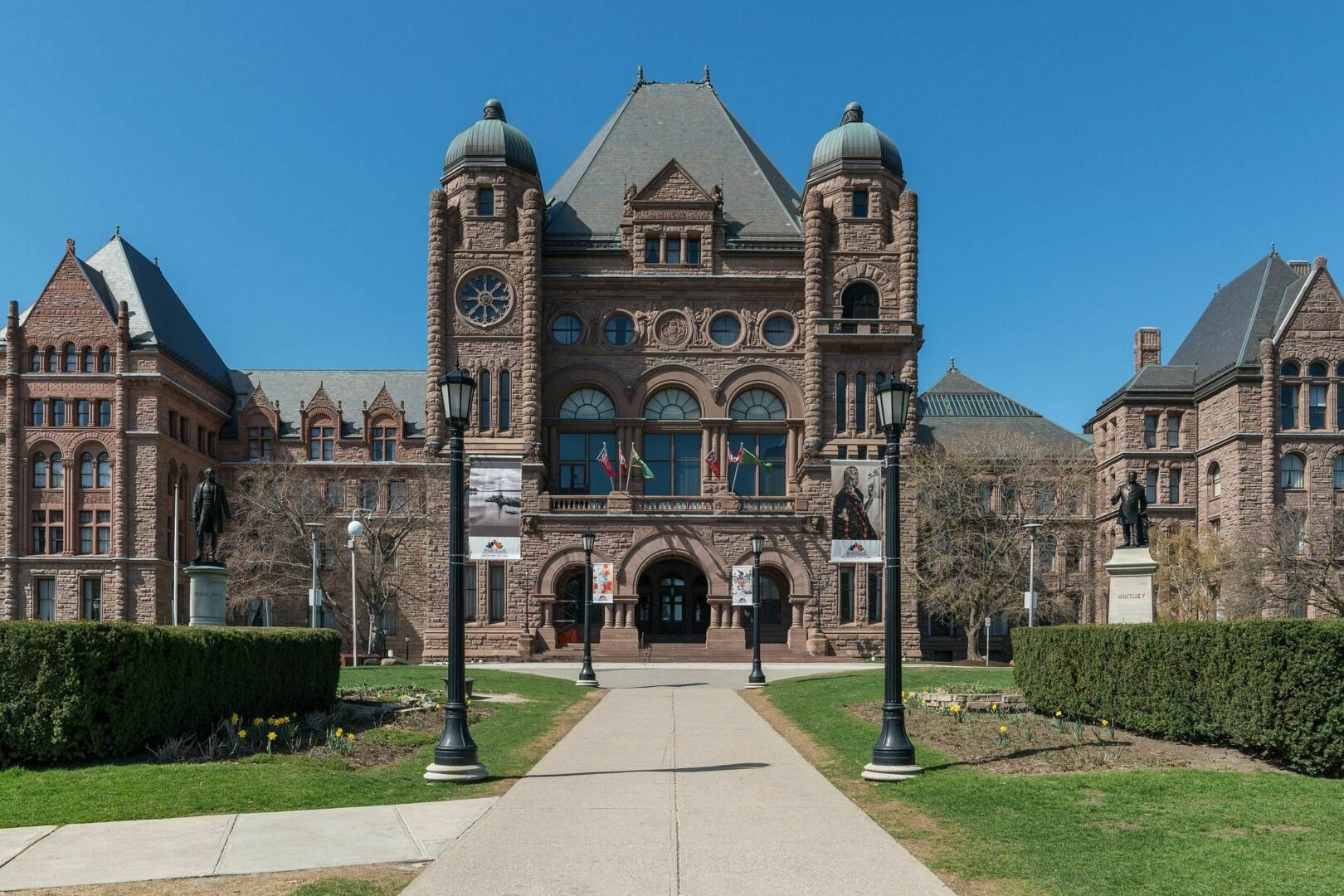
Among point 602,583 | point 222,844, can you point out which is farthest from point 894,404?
point 602,583

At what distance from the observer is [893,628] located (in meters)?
17.6

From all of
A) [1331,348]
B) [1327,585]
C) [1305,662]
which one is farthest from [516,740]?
[1331,348]

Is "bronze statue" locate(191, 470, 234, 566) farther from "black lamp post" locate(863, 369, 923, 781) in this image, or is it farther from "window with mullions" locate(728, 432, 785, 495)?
"window with mullions" locate(728, 432, 785, 495)

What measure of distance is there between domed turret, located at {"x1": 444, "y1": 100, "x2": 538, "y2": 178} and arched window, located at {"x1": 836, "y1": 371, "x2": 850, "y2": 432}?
1800 centimetres

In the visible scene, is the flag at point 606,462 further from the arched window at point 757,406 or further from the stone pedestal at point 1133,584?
the stone pedestal at point 1133,584

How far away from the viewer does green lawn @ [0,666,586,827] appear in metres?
13.7

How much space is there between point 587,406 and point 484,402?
5.26m

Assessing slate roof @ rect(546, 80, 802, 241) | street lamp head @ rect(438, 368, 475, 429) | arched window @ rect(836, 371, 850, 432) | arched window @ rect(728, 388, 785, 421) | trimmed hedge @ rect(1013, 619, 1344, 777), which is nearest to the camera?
trimmed hedge @ rect(1013, 619, 1344, 777)

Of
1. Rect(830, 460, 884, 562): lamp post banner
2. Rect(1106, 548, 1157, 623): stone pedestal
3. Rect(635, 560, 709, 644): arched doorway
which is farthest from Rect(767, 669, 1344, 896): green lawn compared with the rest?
Rect(635, 560, 709, 644): arched doorway

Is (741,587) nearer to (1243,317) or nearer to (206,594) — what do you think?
(206,594)

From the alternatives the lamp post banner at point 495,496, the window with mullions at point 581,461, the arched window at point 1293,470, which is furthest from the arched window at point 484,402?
the arched window at point 1293,470

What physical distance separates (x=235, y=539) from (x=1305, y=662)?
5369 cm

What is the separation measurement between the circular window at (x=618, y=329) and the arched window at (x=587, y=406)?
270 centimetres

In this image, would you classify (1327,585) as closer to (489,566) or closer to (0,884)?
(489,566)
